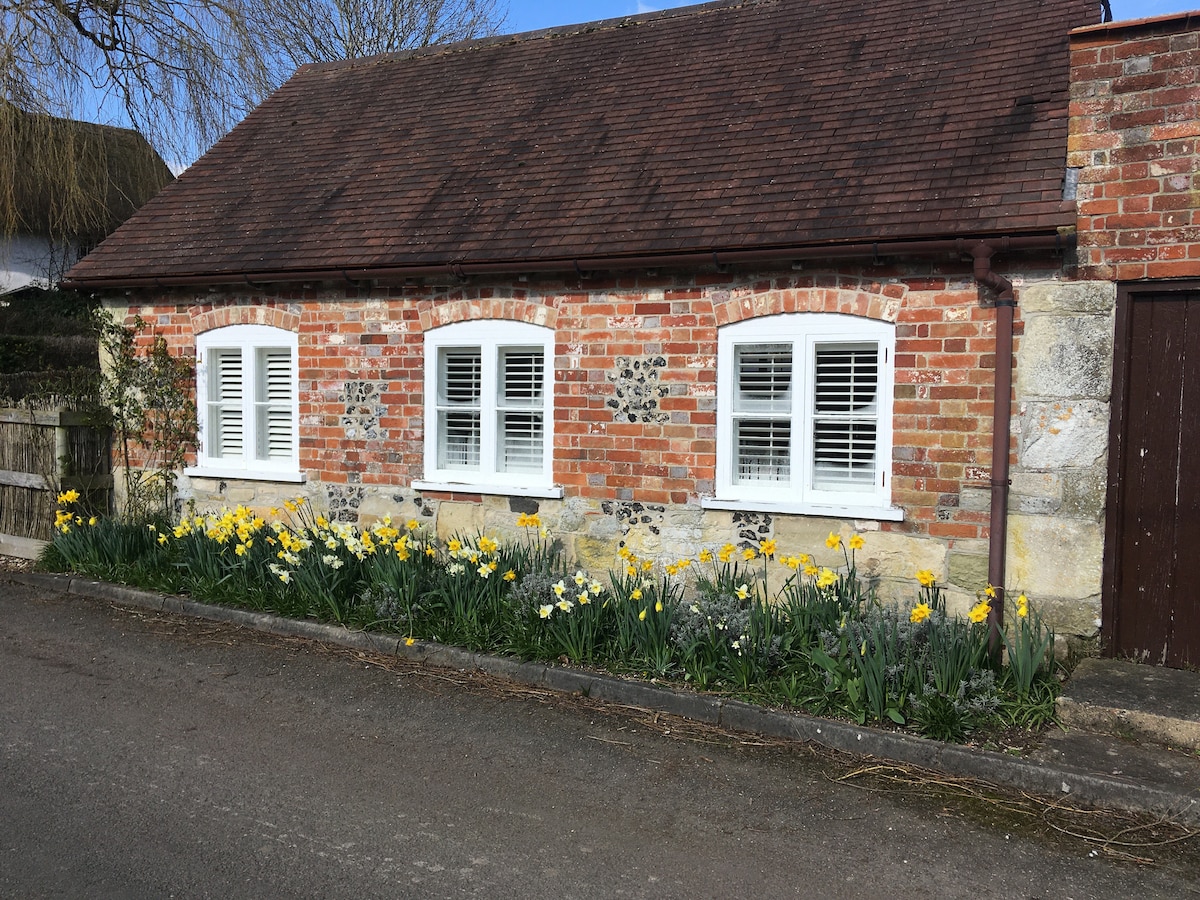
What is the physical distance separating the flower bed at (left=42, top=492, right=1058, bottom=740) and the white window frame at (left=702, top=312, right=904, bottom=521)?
0.37 meters

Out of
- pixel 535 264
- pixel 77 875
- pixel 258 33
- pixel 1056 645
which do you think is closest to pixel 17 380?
pixel 258 33

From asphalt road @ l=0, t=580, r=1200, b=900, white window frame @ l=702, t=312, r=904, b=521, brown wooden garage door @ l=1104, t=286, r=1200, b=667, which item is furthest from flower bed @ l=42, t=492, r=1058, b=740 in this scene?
brown wooden garage door @ l=1104, t=286, r=1200, b=667

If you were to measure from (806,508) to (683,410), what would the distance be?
123 centimetres

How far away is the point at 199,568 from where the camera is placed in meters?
8.71

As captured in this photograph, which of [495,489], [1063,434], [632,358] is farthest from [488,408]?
[1063,434]

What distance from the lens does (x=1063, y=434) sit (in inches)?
254

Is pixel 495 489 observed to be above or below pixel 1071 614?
above

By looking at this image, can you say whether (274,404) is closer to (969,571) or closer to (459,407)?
(459,407)

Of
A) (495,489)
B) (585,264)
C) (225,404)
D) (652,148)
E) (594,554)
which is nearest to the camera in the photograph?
(585,264)

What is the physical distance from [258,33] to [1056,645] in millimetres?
14336

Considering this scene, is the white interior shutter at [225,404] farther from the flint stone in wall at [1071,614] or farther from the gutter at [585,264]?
the flint stone in wall at [1071,614]

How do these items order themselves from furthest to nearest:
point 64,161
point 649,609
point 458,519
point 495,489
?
1. point 64,161
2. point 458,519
3. point 495,489
4. point 649,609

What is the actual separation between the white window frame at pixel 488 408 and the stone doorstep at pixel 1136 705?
419 cm

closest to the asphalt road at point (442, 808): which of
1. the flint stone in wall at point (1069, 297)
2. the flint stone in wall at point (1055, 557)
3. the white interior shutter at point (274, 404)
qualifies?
the flint stone in wall at point (1055, 557)
